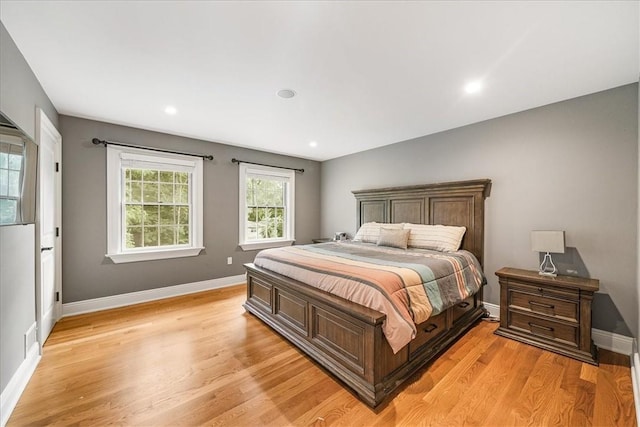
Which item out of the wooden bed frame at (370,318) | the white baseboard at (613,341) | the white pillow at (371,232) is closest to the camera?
the wooden bed frame at (370,318)

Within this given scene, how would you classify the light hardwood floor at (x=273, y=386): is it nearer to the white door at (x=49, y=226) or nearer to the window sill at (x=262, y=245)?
the white door at (x=49, y=226)

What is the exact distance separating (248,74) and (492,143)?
2.91 metres

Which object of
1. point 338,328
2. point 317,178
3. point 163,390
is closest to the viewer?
point 163,390

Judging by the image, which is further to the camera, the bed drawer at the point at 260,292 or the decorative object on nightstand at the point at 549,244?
the bed drawer at the point at 260,292

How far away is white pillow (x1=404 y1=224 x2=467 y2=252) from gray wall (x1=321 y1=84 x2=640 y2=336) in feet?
1.24

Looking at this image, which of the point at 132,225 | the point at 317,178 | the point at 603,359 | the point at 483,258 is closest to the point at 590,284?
the point at 603,359

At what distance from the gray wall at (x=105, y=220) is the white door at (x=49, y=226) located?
14 cm

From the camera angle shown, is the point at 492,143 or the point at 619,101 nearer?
the point at 619,101

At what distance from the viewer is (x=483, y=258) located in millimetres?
3287

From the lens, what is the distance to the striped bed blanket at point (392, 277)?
1.84 metres

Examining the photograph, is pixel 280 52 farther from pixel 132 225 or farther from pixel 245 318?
pixel 132 225

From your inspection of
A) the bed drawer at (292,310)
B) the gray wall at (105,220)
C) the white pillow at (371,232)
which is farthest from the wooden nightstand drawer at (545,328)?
the gray wall at (105,220)

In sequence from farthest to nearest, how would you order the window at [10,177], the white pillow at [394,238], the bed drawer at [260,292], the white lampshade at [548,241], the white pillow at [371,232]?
the white pillow at [371,232]
the white pillow at [394,238]
the bed drawer at [260,292]
the white lampshade at [548,241]
the window at [10,177]

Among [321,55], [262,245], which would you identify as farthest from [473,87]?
[262,245]
